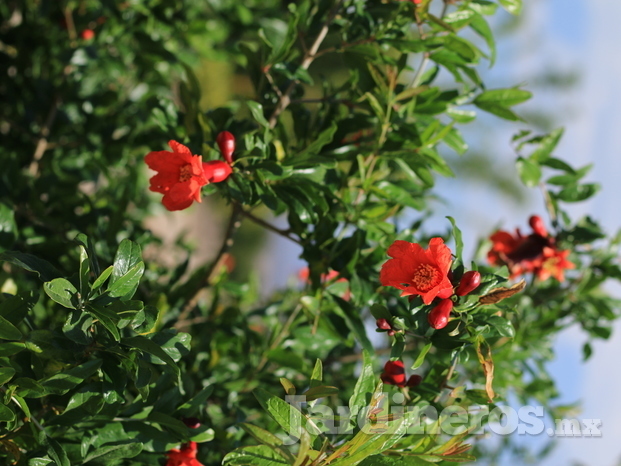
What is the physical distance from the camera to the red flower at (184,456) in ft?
2.59

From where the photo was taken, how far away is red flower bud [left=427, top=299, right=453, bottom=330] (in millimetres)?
691

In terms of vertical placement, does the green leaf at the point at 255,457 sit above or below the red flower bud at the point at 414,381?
below

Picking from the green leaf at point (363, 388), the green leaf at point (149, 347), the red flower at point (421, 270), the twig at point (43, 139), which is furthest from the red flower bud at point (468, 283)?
the twig at point (43, 139)

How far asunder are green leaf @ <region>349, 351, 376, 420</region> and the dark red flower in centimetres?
7

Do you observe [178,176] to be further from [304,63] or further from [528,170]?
[528,170]

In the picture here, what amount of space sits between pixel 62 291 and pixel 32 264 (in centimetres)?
7

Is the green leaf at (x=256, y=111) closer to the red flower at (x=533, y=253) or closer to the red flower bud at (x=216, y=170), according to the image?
the red flower bud at (x=216, y=170)

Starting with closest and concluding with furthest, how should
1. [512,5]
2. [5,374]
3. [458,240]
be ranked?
[5,374]
[458,240]
[512,5]

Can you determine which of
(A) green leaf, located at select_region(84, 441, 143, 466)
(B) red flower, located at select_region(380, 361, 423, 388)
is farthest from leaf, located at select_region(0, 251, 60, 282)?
(B) red flower, located at select_region(380, 361, 423, 388)

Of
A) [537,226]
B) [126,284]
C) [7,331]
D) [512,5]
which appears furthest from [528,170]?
[7,331]

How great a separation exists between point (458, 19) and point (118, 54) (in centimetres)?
101

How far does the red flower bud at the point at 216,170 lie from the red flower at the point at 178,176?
0.5 inches

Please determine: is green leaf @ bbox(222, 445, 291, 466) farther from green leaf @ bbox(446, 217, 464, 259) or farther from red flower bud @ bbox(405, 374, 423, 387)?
green leaf @ bbox(446, 217, 464, 259)

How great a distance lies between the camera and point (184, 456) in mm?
793
